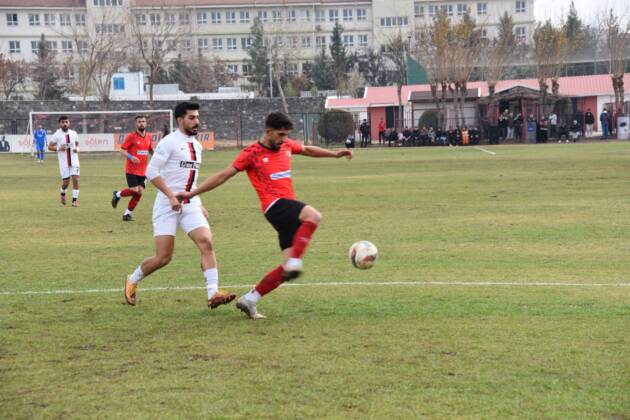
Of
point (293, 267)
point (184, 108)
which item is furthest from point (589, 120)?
point (293, 267)

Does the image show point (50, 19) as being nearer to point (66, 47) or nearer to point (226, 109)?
point (66, 47)

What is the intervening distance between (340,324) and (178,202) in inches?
83.0

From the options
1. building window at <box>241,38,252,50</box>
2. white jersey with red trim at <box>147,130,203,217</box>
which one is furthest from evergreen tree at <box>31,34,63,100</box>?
white jersey with red trim at <box>147,130,203,217</box>

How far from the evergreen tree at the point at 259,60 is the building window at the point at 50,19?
2887 cm

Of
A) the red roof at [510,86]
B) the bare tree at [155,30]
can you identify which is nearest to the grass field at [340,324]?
the red roof at [510,86]

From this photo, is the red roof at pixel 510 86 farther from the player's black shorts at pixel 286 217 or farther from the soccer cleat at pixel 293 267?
the soccer cleat at pixel 293 267

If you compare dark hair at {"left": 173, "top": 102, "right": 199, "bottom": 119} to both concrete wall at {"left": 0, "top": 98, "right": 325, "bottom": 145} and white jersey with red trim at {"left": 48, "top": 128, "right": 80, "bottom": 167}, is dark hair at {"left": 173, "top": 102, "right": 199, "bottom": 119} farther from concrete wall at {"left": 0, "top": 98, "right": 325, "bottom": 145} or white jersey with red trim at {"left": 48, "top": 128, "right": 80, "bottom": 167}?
concrete wall at {"left": 0, "top": 98, "right": 325, "bottom": 145}

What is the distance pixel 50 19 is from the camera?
135125 millimetres

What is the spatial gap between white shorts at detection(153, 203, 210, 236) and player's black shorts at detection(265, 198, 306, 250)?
99 cm

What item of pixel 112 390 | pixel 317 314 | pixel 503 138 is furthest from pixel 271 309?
pixel 503 138

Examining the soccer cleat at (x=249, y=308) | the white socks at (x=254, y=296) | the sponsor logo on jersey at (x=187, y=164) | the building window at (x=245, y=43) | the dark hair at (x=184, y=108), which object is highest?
the building window at (x=245, y=43)

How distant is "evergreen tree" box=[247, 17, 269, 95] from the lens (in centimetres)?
12031

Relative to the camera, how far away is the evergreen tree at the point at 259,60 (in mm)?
120312

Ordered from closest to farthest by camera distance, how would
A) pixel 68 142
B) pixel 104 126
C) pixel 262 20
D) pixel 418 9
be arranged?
1. pixel 68 142
2. pixel 104 126
3. pixel 262 20
4. pixel 418 9
